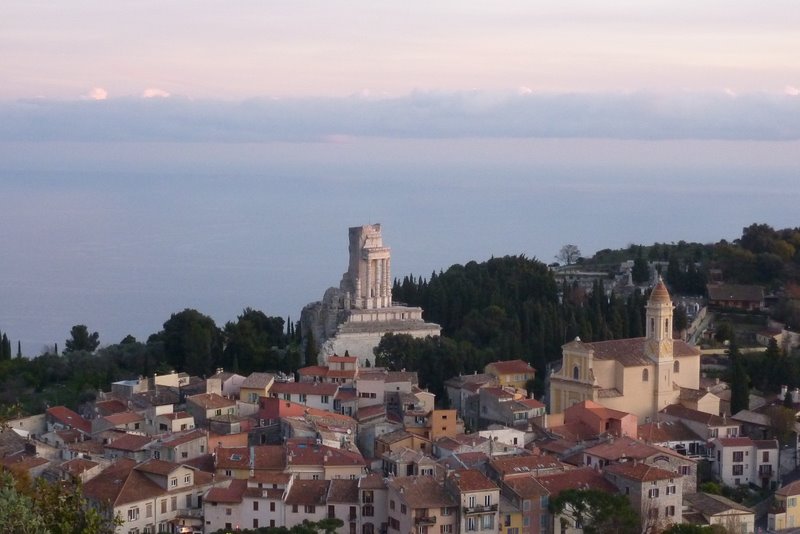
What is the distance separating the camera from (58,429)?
3544 centimetres

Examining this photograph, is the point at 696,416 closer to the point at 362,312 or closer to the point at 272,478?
the point at 272,478

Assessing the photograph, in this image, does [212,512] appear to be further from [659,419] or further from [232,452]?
[659,419]

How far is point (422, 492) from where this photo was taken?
28.8 metres

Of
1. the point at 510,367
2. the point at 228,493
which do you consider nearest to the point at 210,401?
the point at 228,493

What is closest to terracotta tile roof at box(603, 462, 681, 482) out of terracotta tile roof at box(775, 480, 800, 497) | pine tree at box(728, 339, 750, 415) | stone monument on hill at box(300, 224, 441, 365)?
terracotta tile roof at box(775, 480, 800, 497)

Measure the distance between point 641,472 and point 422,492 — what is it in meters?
4.46

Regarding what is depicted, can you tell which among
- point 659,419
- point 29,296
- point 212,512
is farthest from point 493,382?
point 29,296

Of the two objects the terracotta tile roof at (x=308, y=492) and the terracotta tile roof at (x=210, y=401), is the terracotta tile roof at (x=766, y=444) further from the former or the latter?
the terracotta tile roof at (x=210, y=401)

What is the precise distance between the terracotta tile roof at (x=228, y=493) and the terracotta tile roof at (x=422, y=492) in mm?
3036

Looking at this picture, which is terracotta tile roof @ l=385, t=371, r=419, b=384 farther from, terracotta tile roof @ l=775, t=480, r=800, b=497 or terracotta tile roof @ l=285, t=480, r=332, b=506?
terracotta tile roof @ l=775, t=480, r=800, b=497

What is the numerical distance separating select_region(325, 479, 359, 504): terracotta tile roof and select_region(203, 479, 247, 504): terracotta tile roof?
5.73ft

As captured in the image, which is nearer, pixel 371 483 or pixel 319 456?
pixel 371 483

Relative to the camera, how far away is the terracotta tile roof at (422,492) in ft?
93.1

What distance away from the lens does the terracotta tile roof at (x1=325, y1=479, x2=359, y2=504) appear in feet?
96.0
